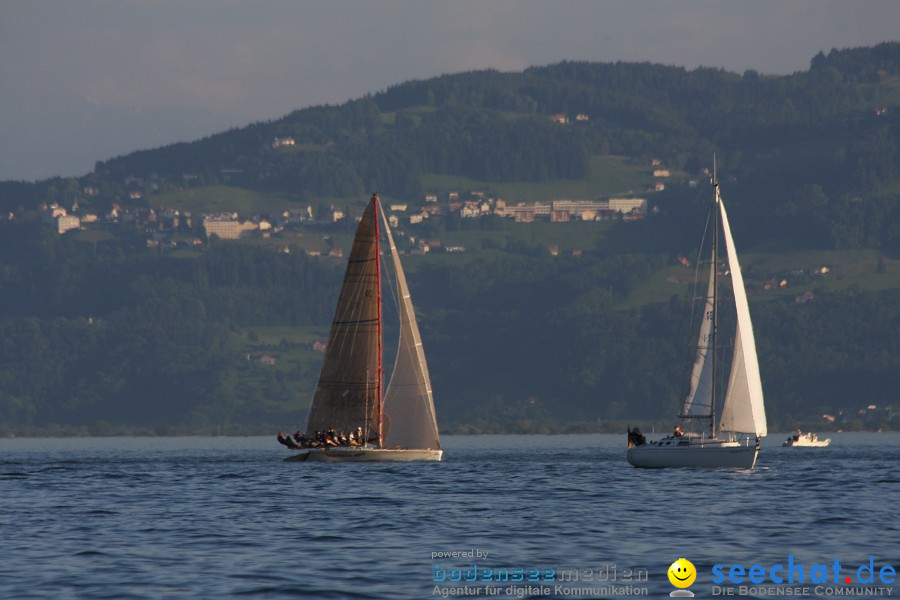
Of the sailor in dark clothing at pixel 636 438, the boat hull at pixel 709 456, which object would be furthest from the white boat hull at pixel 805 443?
the boat hull at pixel 709 456

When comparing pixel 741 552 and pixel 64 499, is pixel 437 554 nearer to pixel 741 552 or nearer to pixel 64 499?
pixel 741 552

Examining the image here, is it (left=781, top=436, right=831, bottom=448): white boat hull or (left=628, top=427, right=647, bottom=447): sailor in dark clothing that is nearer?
(left=628, top=427, right=647, bottom=447): sailor in dark clothing

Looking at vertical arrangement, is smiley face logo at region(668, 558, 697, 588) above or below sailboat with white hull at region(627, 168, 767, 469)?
below

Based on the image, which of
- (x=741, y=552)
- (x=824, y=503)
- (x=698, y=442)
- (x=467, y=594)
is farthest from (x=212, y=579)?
(x=698, y=442)

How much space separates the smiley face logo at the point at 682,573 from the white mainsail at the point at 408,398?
57401mm

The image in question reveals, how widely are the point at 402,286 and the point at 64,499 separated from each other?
114ft

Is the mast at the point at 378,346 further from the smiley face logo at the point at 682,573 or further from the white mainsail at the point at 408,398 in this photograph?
the smiley face logo at the point at 682,573

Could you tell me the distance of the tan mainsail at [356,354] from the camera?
10056 centimetres

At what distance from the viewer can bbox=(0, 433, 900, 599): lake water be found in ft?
131

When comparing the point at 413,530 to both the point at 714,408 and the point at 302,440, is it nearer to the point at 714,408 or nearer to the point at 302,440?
the point at 714,408

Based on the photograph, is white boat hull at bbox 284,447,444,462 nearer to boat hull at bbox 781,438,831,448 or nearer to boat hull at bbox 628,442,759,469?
boat hull at bbox 628,442,759,469

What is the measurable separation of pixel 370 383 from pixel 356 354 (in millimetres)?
2070

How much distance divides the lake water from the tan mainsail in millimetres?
14461

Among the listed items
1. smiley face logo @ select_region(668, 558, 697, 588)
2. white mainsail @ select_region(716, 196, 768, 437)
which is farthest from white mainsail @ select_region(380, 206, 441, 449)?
smiley face logo @ select_region(668, 558, 697, 588)
